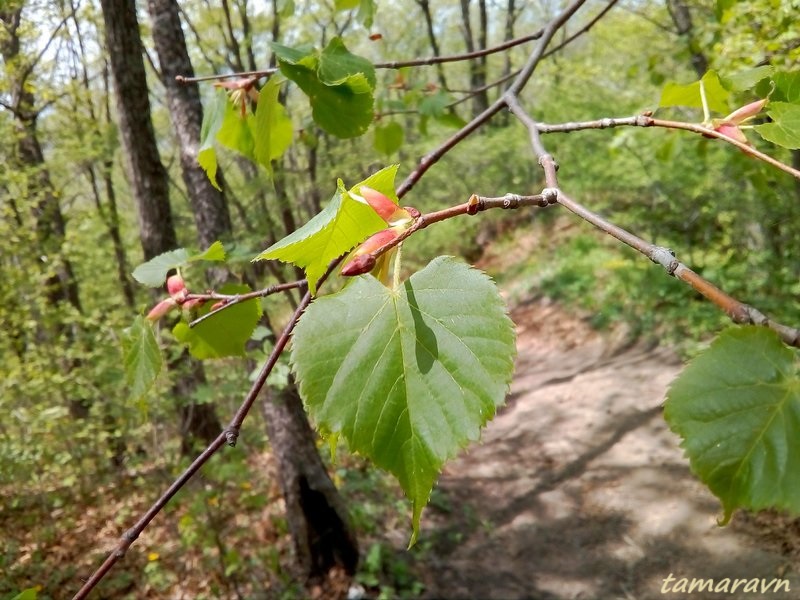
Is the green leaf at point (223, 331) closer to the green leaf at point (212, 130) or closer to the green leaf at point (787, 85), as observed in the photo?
the green leaf at point (212, 130)

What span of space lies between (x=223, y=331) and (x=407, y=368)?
0.63 m

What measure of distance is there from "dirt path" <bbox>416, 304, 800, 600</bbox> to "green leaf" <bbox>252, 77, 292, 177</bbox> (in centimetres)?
315

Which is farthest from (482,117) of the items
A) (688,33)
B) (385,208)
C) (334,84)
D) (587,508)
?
(587,508)

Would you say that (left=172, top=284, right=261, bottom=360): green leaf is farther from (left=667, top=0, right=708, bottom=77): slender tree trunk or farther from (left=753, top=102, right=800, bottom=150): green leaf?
(left=667, top=0, right=708, bottom=77): slender tree trunk

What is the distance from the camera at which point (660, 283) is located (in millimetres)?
6684

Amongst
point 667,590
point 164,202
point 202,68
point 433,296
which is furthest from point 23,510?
point 202,68

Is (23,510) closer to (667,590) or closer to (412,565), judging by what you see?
(412,565)

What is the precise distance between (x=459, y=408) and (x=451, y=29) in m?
18.3

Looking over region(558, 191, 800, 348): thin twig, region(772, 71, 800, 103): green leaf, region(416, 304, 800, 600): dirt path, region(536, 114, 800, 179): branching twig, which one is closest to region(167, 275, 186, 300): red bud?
region(536, 114, 800, 179): branching twig

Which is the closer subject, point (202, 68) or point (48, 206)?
point (48, 206)

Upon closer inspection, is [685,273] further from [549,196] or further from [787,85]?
[787,85]

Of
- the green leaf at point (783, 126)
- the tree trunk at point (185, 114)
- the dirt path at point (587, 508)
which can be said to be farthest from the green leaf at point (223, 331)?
the dirt path at point (587, 508)

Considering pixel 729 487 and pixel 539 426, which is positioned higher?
pixel 729 487

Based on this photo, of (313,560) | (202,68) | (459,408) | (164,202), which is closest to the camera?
(459,408)
